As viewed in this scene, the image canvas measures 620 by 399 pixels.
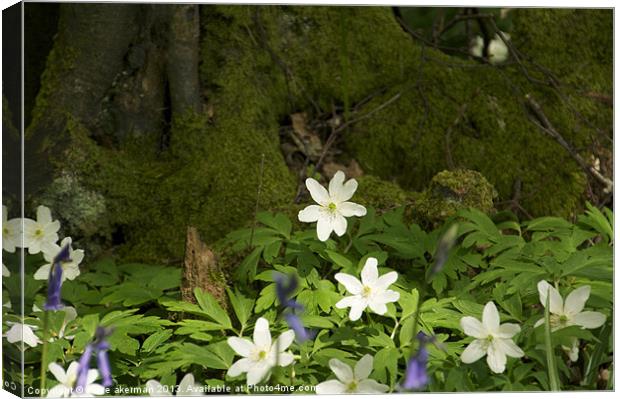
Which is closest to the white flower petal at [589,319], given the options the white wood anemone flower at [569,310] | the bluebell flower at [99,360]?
the white wood anemone flower at [569,310]

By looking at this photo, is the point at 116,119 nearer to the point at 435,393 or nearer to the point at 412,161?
the point at 412,161

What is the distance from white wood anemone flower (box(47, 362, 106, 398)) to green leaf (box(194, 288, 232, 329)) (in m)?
0.30

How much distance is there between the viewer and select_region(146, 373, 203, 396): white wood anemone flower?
2035mm

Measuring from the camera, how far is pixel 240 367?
6.58 feet

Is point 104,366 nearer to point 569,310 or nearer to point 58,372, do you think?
point 58,372

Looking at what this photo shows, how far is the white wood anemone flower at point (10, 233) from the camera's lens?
204 centimetres

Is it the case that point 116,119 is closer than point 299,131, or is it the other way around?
point 116,119

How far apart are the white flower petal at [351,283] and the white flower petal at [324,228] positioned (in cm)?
16

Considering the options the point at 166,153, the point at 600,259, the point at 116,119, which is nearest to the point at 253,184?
the point at 166,153

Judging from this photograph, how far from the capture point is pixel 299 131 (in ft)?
9.52

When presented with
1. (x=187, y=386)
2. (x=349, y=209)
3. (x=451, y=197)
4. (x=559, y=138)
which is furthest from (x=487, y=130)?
(x=187, y=386)

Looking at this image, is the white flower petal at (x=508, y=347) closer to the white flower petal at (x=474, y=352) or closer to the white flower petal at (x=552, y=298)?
the white flower petal at (x=474, y=352)

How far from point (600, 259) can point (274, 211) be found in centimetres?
89

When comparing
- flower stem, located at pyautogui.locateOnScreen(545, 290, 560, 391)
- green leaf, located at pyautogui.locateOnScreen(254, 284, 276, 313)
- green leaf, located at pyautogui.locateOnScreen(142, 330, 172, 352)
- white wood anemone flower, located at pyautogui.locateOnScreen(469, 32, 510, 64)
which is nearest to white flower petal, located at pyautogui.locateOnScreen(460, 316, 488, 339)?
flower stem, located at pyautogui.locateOnScreen(545, 290, 560, 391)
